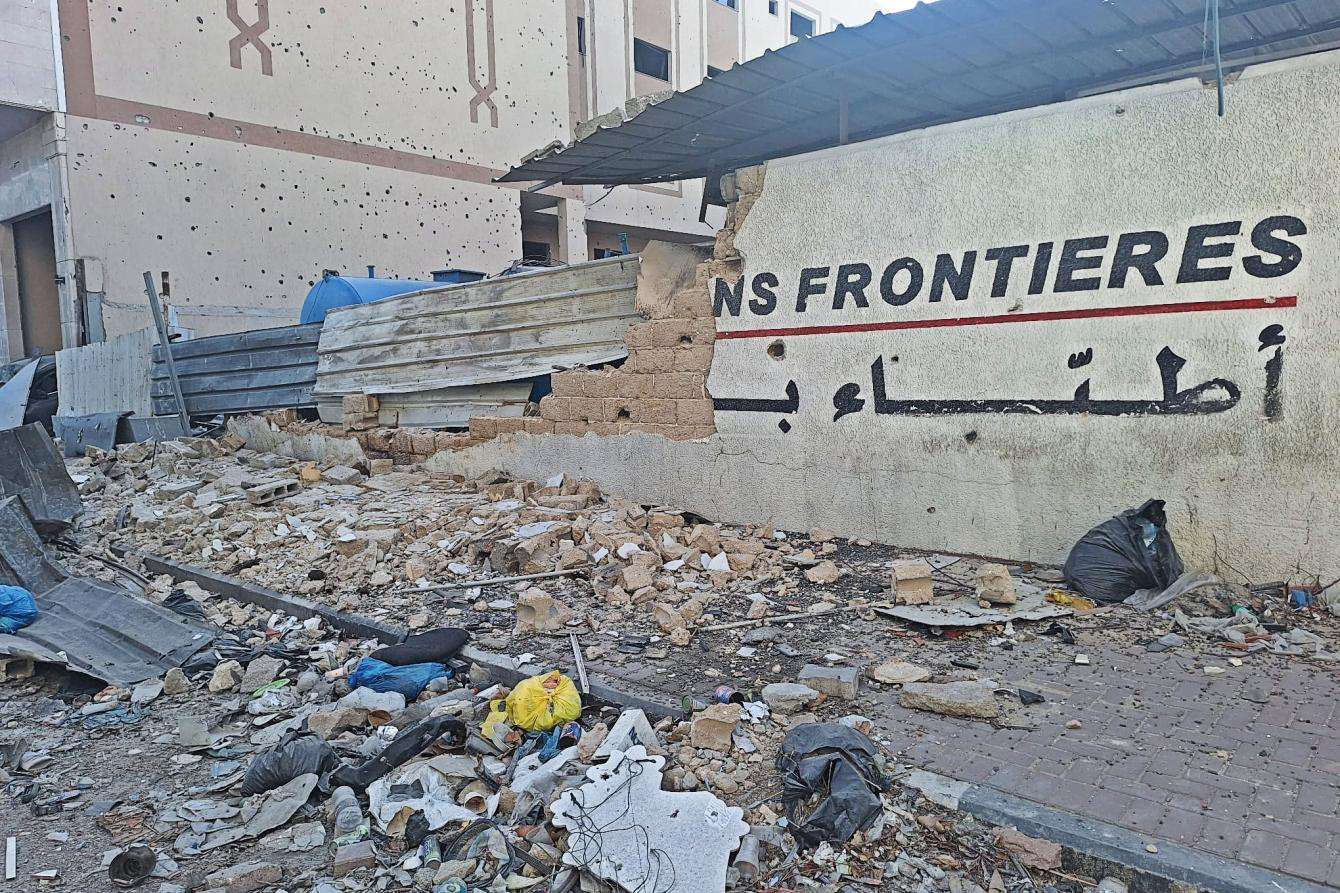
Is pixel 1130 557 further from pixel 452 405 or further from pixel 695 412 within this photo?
pixel 452 405

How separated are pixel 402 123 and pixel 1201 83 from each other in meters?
15.1

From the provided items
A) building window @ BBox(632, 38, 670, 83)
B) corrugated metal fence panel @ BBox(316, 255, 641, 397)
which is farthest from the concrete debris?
building window @ BBox(632, 38, 670, 83)

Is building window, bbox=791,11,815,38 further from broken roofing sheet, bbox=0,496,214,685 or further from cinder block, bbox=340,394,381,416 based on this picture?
broken roofing sheet, bbox=0,496,214,685

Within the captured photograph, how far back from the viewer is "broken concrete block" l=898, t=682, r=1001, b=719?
11.1 feet

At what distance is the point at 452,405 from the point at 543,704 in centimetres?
543

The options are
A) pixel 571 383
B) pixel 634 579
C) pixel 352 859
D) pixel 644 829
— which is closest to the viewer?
pixel 644 829

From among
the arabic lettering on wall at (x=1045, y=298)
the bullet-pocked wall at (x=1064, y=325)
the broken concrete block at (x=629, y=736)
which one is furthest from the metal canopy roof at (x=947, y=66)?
the broken concrete block at (x=629, y=736)

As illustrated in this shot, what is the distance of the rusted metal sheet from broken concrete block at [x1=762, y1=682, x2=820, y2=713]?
4879 mm

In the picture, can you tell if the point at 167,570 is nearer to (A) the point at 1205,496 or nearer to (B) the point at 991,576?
(B) the point at 991,576

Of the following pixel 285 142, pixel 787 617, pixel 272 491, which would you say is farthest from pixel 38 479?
pixel 285 142

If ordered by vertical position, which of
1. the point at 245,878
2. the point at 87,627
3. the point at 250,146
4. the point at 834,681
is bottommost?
the point at 245,878

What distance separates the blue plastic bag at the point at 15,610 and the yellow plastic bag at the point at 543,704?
149 inches

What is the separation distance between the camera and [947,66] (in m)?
5.29

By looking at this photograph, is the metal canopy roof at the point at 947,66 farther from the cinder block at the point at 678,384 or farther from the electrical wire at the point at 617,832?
the electrical wire at the point at 617,832
